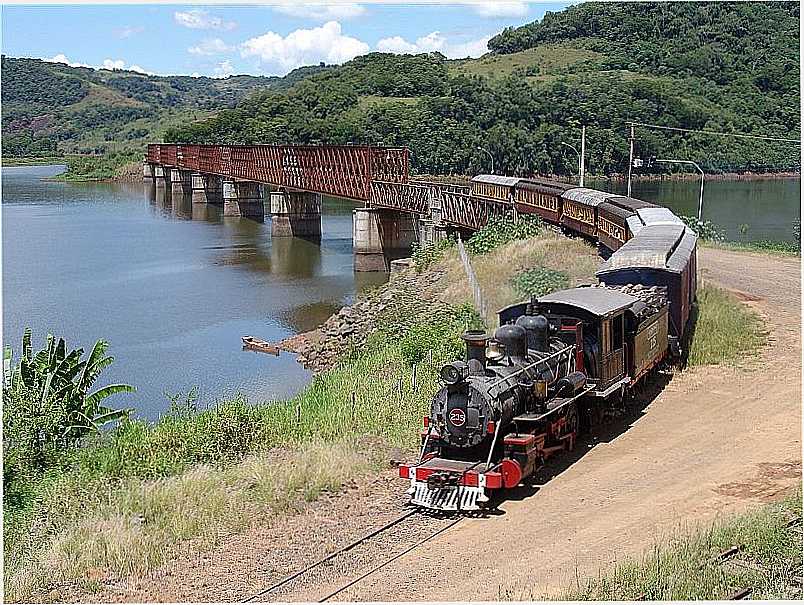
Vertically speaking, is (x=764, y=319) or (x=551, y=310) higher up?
(x=551, y=310)

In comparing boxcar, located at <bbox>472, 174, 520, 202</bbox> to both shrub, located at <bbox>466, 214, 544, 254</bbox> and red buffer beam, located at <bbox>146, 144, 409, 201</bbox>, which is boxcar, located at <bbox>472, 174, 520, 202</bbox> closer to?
shrub, located at <bbox>466, 214, 544, 254</bbox>

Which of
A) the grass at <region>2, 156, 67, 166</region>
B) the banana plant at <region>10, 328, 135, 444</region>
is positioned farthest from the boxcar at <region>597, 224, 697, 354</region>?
the grass at <region>2, 156, 67, 166</region>

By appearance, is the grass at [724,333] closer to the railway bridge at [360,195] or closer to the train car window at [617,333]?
the train car window at [617,333]

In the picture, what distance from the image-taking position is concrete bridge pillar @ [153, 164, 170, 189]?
119250mm

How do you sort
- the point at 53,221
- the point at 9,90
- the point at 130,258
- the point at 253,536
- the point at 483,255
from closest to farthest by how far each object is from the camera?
the point at 253,536 → the point at 483,255 → the point at 130,258 → the point at 53,221 → the point at 9,90

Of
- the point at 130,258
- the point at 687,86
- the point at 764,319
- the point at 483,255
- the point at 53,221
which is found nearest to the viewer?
the point at 764,319

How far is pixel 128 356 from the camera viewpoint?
32656 mm

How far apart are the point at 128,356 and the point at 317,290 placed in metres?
15.3

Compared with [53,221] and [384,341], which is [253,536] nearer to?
[384,341]

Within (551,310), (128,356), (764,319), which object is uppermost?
(551,310)

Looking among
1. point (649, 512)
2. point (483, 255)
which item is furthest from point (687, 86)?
point (649, 512)

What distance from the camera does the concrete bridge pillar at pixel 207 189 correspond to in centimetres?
9700

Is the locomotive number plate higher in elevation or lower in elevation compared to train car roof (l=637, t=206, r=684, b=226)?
lower

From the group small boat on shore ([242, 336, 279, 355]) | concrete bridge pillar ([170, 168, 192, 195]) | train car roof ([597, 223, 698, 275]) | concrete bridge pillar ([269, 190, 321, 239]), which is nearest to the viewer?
train car roof ([597, 223, 698, 275])
